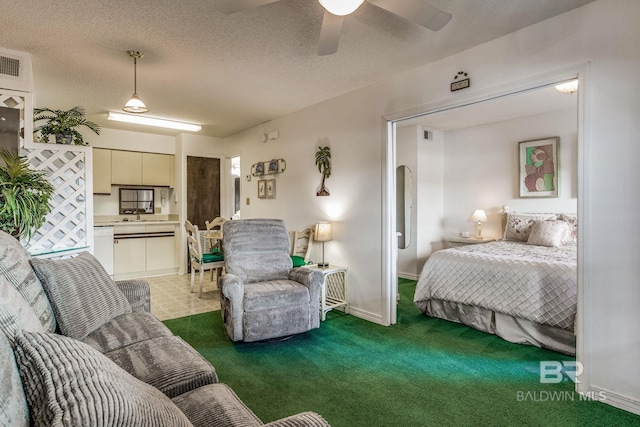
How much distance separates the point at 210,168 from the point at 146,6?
446 centimetres

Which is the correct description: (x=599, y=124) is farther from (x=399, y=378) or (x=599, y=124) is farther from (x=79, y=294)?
(x=79, y=294)

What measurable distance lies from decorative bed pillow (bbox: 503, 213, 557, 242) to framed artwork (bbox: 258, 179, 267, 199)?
3.61m

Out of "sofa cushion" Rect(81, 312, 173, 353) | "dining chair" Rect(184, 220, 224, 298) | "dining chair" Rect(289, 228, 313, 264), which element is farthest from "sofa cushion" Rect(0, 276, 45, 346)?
"dining chair" Rect(184, 220, 224, 298)

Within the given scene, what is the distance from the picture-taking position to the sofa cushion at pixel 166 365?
146cm

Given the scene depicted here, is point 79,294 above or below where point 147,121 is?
below

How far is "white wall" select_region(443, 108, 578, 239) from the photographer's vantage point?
4691mm

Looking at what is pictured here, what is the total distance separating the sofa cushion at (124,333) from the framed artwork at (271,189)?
3250 mm

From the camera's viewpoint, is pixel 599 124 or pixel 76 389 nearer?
pixel 76 389

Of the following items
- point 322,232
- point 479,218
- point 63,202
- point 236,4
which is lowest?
point 322,232

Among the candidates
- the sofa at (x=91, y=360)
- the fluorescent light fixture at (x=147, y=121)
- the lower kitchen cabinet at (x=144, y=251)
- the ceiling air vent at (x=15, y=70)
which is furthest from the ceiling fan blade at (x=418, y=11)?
the lower kitchen cabinet at (x=144, y=251)

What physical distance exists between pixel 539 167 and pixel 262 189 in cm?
409

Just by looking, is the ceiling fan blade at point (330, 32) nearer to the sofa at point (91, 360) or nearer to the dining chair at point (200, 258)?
the sofa at point (91, 360)

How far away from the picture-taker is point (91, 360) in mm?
855

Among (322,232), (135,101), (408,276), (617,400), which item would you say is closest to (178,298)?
(322,232)
